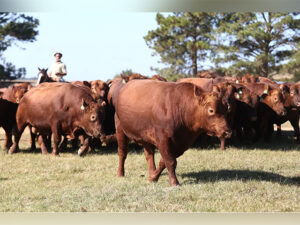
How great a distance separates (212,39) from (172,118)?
11.2 feet

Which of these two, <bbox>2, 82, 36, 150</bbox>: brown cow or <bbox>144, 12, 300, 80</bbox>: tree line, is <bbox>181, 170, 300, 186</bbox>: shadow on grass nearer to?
<bbox>144, 12, 300, 80</bbox>: tree line

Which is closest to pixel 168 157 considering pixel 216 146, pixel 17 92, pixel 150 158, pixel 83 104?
pixel 150 158

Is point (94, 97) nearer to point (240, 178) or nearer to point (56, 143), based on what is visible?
point (56, 143)

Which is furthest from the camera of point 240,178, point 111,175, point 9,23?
point 9,23

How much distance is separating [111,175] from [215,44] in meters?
3.51

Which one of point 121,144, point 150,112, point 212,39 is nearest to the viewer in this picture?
point 150,112

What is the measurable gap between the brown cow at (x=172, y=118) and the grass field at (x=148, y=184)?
0.54m

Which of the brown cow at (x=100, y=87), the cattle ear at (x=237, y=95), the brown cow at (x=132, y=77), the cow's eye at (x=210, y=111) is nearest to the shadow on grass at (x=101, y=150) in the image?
the brown cow at (x=100, y=87)

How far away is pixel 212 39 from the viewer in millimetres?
9117

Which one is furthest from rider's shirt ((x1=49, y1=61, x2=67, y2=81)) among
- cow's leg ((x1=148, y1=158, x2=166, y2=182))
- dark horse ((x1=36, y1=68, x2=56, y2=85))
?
cow's leg ((x1=148, y1=158, x2=166, y2=182))

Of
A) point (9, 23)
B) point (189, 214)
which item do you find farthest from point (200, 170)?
point (9, 23)

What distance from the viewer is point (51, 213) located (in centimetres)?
503

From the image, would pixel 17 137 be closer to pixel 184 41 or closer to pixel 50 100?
pixel 50 100

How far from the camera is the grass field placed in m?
5.30
